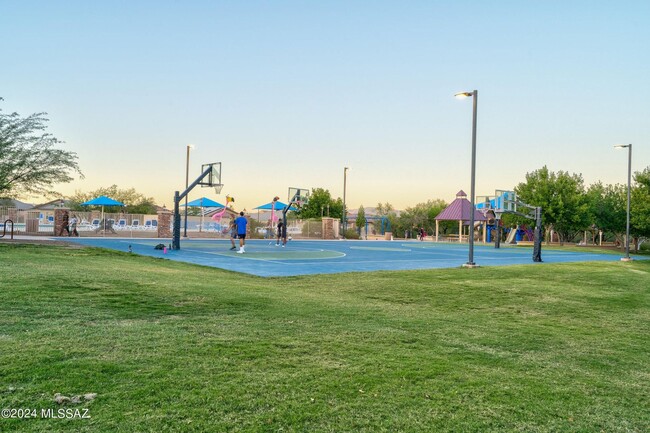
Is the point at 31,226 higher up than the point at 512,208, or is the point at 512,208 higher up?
the point at 512,208

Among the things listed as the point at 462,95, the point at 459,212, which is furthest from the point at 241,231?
the point at 459,212

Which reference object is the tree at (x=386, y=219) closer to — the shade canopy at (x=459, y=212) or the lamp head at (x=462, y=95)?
the shade canopy at (x=459, y=212)

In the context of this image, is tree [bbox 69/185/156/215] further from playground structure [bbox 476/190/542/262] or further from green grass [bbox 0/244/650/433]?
green grass [bbox 0/244/650/433]

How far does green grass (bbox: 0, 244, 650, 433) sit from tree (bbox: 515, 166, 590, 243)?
3936 cm

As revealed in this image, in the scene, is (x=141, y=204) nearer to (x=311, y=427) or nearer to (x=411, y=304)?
(x=411, y=304)

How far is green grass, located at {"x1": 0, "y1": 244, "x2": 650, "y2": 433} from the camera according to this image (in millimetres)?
3195

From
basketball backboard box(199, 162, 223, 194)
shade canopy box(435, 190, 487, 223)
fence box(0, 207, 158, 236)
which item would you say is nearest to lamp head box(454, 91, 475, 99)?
basketball backboard box(199, 162, 223, 194)

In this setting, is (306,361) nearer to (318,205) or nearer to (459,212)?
(459,212)

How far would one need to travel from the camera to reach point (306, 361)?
14.3 ft

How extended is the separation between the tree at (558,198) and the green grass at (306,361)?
39.4 m

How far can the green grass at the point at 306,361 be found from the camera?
3.20 metres

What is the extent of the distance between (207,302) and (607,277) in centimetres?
1167

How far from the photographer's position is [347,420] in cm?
315

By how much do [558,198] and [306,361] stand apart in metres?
45.8
